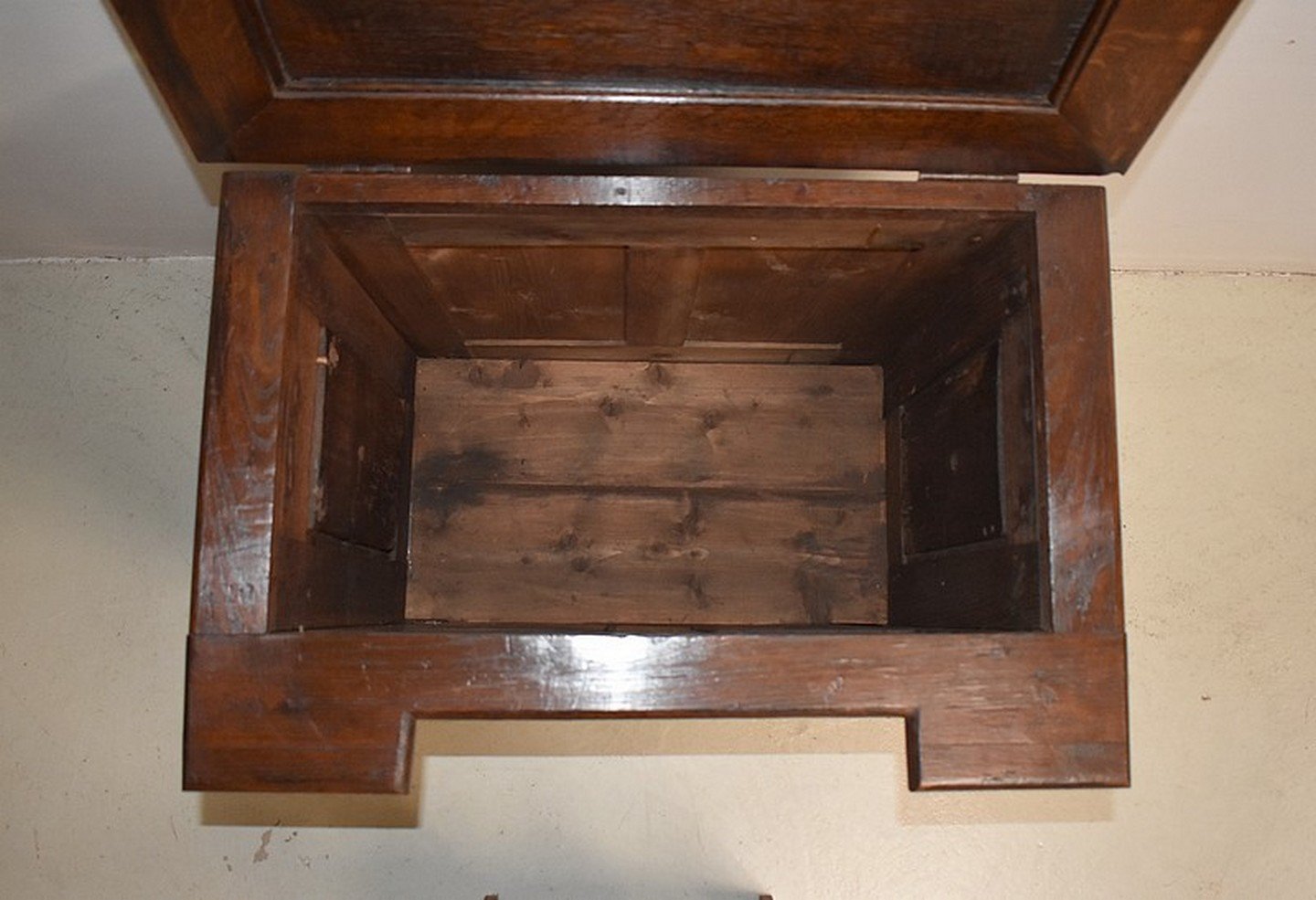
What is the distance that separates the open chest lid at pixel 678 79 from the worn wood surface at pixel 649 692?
0.37 metres

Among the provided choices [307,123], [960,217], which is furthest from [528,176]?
[960,217]

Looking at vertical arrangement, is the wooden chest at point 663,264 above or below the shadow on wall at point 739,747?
above

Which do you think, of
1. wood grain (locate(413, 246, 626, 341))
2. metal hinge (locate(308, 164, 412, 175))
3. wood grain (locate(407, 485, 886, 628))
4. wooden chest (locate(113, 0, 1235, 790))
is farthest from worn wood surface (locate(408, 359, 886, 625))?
metal hinge (locate(308, 164, 412, 175))

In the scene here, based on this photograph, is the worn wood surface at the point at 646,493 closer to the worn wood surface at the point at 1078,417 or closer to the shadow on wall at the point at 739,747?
the shadow on wall at the point at 739,747

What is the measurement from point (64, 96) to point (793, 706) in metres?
0.93

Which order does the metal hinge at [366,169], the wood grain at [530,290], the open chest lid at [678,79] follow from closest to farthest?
the open chest lid at [678,79], the metal hinge at [366,169], the wood grain at [530,290]

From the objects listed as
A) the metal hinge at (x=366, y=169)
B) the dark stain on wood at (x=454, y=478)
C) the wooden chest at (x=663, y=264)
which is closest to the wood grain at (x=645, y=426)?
the dark stain on wood at (x=454, y=478)

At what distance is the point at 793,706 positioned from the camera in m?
0.84

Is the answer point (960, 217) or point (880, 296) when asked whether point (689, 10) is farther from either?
point (880, 296)

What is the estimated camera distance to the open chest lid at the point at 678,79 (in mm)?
792

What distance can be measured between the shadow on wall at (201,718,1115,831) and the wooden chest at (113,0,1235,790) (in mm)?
308

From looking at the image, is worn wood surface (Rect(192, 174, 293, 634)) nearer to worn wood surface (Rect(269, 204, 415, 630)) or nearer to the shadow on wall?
worn wood surface (Rect(269, 204, 415, 630))

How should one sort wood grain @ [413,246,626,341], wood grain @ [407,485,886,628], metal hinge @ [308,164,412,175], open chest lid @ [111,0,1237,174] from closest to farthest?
1. open chest lid @ [111,0,1237,174]
2. metal hinge @ [308,164,412,175]
3. wood grain @ [413,246,626,341]
4. wood grain @ [407,485,886,628]

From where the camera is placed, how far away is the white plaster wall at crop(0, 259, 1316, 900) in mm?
1349
